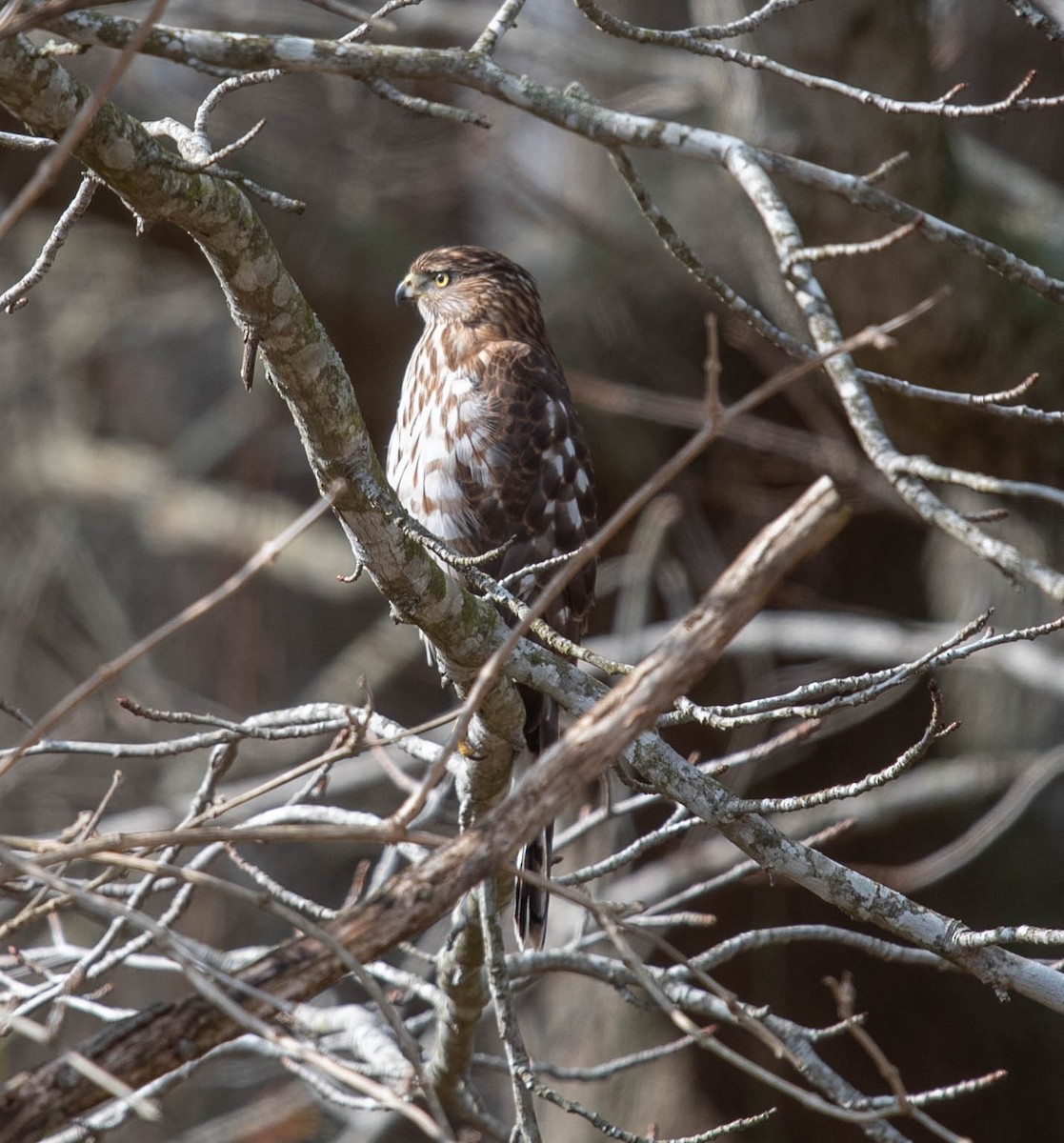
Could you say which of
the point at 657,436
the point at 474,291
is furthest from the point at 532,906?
the point at 657,436

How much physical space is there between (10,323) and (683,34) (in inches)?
330

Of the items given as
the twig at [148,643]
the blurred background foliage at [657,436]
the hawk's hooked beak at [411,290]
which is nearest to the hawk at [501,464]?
the hawk's hooked beak at [411,290]

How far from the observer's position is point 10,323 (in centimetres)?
943

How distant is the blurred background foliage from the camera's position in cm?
524

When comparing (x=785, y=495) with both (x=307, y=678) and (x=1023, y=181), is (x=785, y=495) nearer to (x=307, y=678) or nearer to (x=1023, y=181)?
(x=1023, y=181)

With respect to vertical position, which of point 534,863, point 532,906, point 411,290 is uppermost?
point 411,290

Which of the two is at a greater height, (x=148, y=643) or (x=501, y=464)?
(x=501, y=464)

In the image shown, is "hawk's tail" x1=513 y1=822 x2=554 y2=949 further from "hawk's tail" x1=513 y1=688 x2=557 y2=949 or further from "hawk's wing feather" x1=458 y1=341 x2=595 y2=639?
"hawk's wing feather" x1=458 y1=341 x2=595 y2=639

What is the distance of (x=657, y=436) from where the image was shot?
6.91m

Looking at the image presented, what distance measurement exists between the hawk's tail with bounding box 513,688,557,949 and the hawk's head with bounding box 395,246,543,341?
4.66 ft

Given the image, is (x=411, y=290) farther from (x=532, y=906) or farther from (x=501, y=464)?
(x=532, y=906)

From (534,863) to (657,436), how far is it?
363 centimetres

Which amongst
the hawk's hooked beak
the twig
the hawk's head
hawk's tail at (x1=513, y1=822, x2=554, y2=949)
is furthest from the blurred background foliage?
the twig

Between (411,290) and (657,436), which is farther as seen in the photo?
(657,436)
